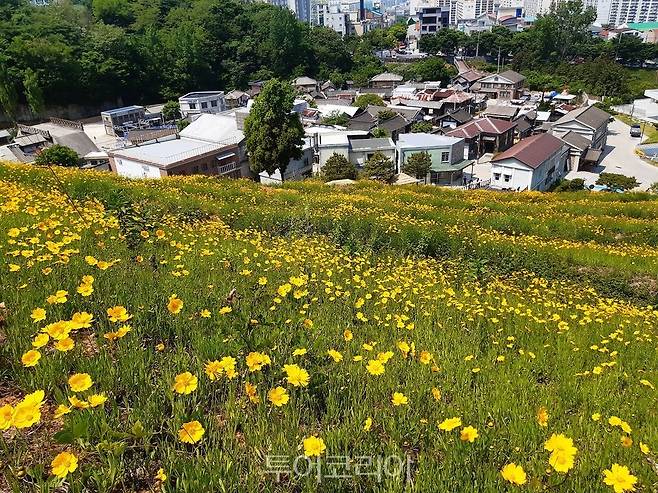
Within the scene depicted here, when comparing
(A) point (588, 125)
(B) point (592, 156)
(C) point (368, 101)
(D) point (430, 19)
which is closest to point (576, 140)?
(B) point (592, 156)

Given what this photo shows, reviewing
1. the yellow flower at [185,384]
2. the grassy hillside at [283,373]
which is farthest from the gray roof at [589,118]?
the yellow flower at [185,384]

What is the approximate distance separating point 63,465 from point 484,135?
5393 cm

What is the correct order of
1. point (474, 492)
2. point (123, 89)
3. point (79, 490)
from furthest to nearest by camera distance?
point (123, 89) < point (474, 492) < point (79, 490)

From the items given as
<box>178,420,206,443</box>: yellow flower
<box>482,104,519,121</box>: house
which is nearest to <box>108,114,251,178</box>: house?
<box>178,420,206,443</box>: yellow flower

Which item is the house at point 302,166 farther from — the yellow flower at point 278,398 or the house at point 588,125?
the yellow flower at point 278,398

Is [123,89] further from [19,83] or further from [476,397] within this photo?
[476,397]

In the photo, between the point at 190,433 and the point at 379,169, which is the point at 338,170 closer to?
the point at 379,169

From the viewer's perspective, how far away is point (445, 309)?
19.9 feet

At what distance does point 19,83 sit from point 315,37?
57.8 m

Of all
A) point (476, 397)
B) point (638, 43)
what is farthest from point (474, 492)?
point (638, 43)

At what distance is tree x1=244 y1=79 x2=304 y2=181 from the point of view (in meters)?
27.8

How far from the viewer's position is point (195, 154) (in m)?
33.0

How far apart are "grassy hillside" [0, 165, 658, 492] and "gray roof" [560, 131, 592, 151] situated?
44880 millimetres

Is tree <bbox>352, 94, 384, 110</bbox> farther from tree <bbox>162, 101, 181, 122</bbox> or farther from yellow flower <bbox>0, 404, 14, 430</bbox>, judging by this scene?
yellow flower <bbox>0, 404, 14, 430</bbox>
